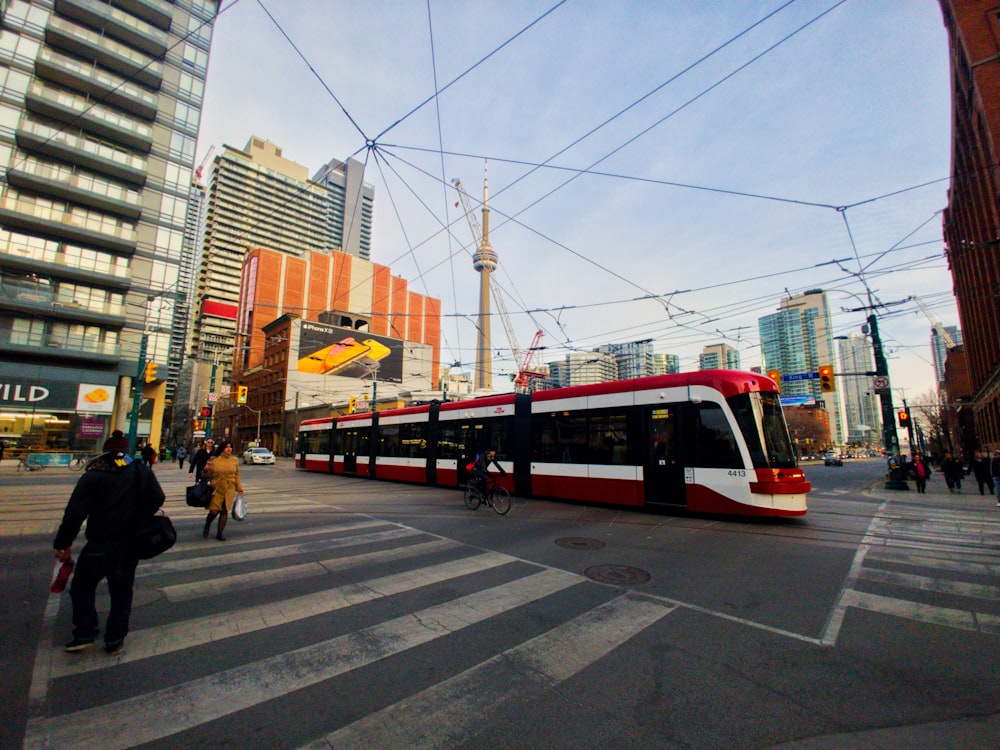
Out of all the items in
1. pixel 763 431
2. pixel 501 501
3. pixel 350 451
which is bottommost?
pixel 501 501

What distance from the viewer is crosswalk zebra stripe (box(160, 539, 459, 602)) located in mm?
5363

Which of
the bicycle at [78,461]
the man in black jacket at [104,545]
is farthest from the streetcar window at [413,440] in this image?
the bicycle at [78,461]

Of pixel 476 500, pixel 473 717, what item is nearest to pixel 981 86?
pixel 476 500

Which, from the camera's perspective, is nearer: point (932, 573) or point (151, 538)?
point (151, 538)

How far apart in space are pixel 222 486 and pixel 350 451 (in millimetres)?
15679

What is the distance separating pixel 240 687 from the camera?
328 cm

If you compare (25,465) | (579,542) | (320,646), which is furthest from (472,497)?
(25,465)

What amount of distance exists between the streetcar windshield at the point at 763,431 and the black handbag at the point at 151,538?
10.5 meters

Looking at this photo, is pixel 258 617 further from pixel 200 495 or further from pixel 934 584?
pixel 934 584

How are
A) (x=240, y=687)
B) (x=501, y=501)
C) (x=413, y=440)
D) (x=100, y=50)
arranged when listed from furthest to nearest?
(x=100, y=50) → (x=413, y=440) → (x=501, y=501) → (x=240, y=687)

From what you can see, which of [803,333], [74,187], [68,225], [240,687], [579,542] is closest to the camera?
[240,687]

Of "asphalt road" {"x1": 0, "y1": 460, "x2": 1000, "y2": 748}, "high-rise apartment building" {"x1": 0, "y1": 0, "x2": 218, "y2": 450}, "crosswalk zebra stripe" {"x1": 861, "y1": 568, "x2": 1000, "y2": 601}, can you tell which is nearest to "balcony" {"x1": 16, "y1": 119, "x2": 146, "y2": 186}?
"high-rise apartment building" {"x1": 0, "y1": 0, "x2": 218, "y2": 450}

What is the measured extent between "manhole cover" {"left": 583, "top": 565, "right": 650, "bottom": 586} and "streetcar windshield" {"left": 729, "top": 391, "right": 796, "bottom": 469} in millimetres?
5433

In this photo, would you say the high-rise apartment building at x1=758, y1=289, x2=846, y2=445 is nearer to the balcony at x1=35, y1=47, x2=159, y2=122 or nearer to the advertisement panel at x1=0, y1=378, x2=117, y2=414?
the advertisement panel at x1=0, y1=378, x2=117, y2=414
